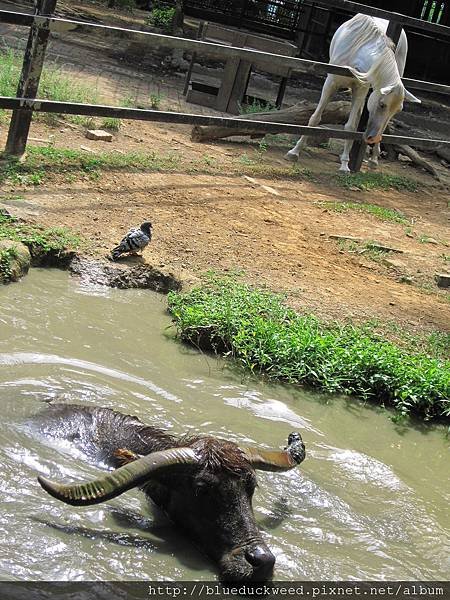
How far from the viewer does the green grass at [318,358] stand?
6.52m

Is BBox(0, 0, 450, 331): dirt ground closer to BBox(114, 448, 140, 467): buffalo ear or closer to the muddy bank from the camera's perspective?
the muddy bank

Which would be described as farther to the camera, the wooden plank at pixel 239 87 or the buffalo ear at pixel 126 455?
the wooden plank at pixel 239 87

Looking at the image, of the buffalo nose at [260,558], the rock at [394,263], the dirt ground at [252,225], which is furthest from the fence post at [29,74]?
the buffalo nose at [260,558]

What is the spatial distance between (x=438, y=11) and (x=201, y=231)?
1663 cm

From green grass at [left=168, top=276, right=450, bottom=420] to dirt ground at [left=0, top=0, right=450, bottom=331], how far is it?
72 cm

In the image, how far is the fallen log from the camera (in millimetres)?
11875

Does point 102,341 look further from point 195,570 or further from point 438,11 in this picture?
point 438,11

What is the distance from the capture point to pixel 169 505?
448 cm

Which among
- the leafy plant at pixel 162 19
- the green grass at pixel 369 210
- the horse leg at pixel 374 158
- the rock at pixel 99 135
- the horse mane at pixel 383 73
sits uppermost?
the horse mane at pixel 383 73

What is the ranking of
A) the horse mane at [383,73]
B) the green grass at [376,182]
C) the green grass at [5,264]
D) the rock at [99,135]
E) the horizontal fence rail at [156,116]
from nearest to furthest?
the green grass at [5,264]
the horizontal fence rail at [156,116]
the rock at [99,135]
the green grass at [376,182]
the horse mane at [383,73]

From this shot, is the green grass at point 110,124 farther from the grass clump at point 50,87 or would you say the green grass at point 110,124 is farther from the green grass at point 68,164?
the green grass at point 68,164

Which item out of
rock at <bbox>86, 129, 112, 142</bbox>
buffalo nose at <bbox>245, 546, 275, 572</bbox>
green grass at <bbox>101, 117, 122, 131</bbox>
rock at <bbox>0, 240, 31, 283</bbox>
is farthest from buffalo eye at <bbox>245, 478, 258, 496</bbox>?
green grass at <bbox>101, 117, 122, 131</bbox>

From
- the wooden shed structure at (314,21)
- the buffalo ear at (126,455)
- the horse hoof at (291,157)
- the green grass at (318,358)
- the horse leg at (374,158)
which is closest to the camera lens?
the buffalo ear at (126,455)

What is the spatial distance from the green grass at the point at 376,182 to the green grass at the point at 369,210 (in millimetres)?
993
